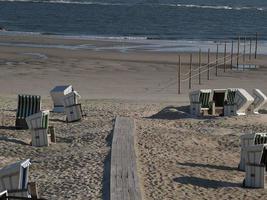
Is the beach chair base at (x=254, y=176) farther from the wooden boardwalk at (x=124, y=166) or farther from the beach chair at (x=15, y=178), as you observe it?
the beach chair at (x=15, y=178)

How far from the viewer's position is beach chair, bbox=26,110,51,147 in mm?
17578

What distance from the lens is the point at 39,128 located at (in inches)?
694

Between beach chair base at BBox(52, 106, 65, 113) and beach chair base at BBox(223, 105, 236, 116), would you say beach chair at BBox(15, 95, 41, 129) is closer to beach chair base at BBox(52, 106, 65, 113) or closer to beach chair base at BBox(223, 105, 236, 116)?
beach chair base at BBox(52, 106, 65, 113)

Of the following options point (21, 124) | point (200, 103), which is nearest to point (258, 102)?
point (200, 103)

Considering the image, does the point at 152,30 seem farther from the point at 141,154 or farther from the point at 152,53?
the point at 141,154

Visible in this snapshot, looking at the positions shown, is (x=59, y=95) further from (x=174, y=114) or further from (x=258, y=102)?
(x=258, y=102)

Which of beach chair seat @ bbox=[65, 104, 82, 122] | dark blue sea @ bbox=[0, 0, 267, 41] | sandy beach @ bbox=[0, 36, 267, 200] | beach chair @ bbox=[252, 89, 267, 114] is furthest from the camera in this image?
dark blue sea @ bbox=[0, 0, 267, 41]

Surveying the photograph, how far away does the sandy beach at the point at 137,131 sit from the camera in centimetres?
1402

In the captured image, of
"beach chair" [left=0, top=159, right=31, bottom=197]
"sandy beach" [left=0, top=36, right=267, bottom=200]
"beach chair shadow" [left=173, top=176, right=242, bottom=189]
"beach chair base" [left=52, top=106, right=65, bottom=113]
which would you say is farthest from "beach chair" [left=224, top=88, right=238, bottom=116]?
"beach chair" [left=0, top=159, right=31, bottom=197]

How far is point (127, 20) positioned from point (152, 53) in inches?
1198

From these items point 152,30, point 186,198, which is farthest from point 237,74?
point 152,30

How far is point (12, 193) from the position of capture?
11820mm

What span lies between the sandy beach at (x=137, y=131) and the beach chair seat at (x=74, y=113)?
30 cm

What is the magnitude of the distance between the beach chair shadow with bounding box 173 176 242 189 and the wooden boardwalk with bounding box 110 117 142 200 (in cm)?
92
